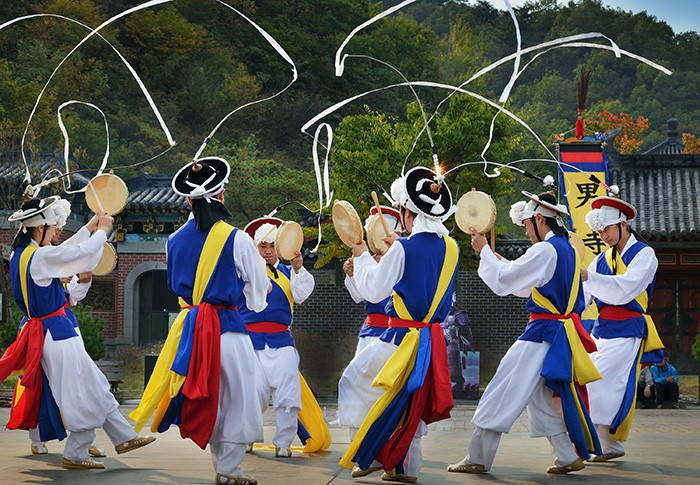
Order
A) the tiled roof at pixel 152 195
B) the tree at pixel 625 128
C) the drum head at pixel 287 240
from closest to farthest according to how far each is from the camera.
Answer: the drum head at pixel 287 240, the tiled roof at pixel 152 195, the tree at pixel 625 128

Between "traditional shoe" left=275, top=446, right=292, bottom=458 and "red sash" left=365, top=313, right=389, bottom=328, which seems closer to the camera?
"traditional shoe" left=275, top=446, right=292, bottom=458

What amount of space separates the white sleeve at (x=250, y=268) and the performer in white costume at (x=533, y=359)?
143cm

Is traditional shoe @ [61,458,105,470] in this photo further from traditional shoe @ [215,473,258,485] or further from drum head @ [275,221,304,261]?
drum head @ [275,221,304,261]

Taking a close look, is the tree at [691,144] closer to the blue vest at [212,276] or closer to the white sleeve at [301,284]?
the white sleeve at [301,284]

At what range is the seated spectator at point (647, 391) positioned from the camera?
1598 centimetres

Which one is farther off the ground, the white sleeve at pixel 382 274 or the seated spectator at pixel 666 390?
the white sleeve at pixel 382 274

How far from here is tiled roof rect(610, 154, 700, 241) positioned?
67.1ft

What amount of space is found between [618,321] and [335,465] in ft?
7.74

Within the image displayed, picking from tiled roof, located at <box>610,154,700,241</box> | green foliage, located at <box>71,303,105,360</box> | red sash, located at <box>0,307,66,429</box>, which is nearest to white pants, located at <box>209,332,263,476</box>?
red sash, located at <box>0,307,66,429</box>

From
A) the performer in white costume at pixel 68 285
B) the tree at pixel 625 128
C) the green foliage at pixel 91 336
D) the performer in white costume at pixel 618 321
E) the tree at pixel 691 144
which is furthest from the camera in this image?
the tree at pixel 625 128

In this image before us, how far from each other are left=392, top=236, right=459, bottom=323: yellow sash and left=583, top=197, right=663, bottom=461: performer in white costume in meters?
1.29

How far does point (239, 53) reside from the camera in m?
40.4

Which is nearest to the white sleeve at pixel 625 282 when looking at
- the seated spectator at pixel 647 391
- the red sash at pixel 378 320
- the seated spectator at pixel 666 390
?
the red sash at pixel 378 320

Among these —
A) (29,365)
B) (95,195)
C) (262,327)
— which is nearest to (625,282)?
(262,327)
